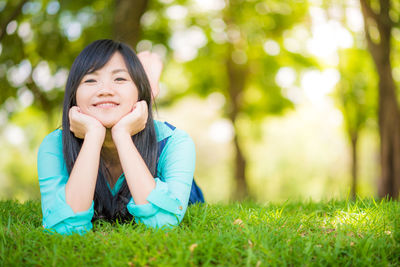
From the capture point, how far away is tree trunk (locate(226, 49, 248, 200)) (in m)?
11.8

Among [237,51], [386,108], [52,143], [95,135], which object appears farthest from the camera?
[237,51]

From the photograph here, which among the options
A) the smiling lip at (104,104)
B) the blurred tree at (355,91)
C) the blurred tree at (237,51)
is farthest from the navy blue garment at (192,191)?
the blurred tree at (355,91)

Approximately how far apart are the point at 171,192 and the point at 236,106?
9.65m

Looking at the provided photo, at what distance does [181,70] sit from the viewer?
43.0 ft

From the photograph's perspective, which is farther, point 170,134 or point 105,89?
point 170,134

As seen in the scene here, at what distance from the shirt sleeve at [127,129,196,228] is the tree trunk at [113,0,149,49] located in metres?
3.83

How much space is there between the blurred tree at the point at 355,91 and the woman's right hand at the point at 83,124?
11.7m

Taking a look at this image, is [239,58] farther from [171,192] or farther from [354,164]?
[171,192]

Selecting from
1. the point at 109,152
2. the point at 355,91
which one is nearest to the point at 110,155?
the point at 109,152

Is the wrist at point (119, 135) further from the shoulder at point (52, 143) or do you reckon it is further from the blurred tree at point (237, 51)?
the blurred tree at point (237, 51)

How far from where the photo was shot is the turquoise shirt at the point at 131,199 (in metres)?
2.28

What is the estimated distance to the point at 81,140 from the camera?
9.04 ft

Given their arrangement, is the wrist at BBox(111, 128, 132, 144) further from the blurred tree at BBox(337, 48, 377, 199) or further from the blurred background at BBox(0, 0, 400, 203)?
the blurred tree at BBox(337, 48, 377, 199)

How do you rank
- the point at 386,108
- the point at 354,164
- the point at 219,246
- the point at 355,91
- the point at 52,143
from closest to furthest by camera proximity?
the point at 219,246
the point at 52,143
the point at 386,108
the point at 354,164
the point at 355,91
